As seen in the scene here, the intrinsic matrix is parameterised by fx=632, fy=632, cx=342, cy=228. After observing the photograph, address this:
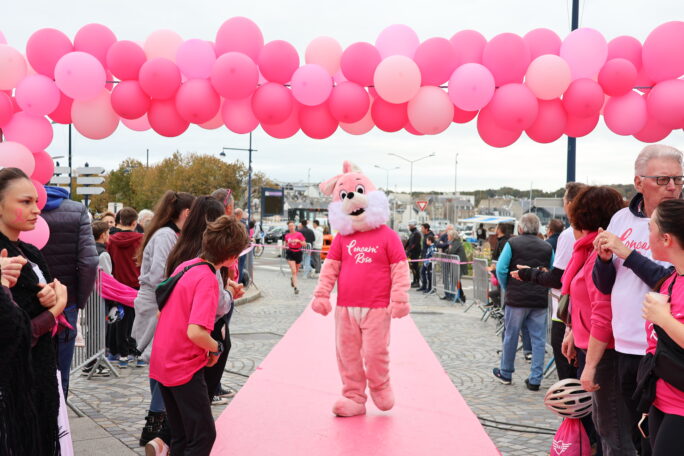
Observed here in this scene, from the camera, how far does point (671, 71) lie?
6.27m

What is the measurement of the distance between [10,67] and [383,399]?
4879mm

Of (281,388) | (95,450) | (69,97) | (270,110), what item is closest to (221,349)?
(95,450)

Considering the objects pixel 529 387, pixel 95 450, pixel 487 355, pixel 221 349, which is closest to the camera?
pixel 221 349

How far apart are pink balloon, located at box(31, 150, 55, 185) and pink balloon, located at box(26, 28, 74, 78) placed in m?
0.84

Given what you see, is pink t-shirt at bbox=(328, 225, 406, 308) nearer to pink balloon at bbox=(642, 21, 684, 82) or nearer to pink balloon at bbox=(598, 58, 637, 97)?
pink balloon at bbox=(598, 58, 637, 97)

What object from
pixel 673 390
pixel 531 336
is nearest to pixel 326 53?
pixel 531 336

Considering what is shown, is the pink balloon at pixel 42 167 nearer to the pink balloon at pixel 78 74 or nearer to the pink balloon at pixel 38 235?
the pink balloon at pixel 78 74

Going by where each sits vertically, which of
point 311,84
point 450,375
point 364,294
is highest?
point 311,84

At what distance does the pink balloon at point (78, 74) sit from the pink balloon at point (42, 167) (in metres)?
0.68

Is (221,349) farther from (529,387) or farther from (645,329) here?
(529,387)

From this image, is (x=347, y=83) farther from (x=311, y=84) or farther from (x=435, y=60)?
(x=435, y=60)

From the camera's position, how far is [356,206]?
18.1 feet

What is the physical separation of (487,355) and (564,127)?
3739mm

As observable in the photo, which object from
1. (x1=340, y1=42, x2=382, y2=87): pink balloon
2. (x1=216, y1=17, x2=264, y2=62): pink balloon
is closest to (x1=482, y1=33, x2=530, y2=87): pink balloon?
(x1=340, y1=42, x2=382, y2=87): pink balloon
